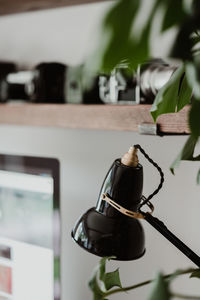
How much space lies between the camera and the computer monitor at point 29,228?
957mm

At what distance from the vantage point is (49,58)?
130 centimetres

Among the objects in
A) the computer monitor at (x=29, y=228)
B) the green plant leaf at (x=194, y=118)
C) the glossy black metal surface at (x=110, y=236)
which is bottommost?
the computer monitor at (x=29, y=228)

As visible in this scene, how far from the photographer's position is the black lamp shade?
2.28ft

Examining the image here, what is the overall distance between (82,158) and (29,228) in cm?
26

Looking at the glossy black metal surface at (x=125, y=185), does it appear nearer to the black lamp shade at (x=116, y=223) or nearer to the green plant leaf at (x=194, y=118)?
the black lamp shade at (x=116, y=223)

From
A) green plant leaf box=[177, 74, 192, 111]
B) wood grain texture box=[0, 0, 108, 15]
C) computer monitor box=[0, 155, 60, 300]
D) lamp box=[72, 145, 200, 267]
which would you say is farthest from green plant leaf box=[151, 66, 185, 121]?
wood grain texture box=[0, 0, 108, 15]

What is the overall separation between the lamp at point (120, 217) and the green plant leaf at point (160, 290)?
0.26 metres

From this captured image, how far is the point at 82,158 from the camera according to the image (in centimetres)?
121

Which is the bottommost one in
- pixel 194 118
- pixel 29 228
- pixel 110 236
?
pixel 29 228

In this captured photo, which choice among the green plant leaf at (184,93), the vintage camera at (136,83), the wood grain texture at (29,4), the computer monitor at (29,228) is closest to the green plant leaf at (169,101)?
the green plant leaf at (184,93)

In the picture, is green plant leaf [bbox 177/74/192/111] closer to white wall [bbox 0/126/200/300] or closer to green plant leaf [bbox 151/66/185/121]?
green plant leaf [bbox 151/66/185/121]

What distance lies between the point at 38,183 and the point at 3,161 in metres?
0.11

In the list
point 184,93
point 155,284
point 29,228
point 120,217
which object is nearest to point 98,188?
point 29,228

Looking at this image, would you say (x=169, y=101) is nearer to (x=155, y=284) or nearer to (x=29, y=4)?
(x=155, y=284)
